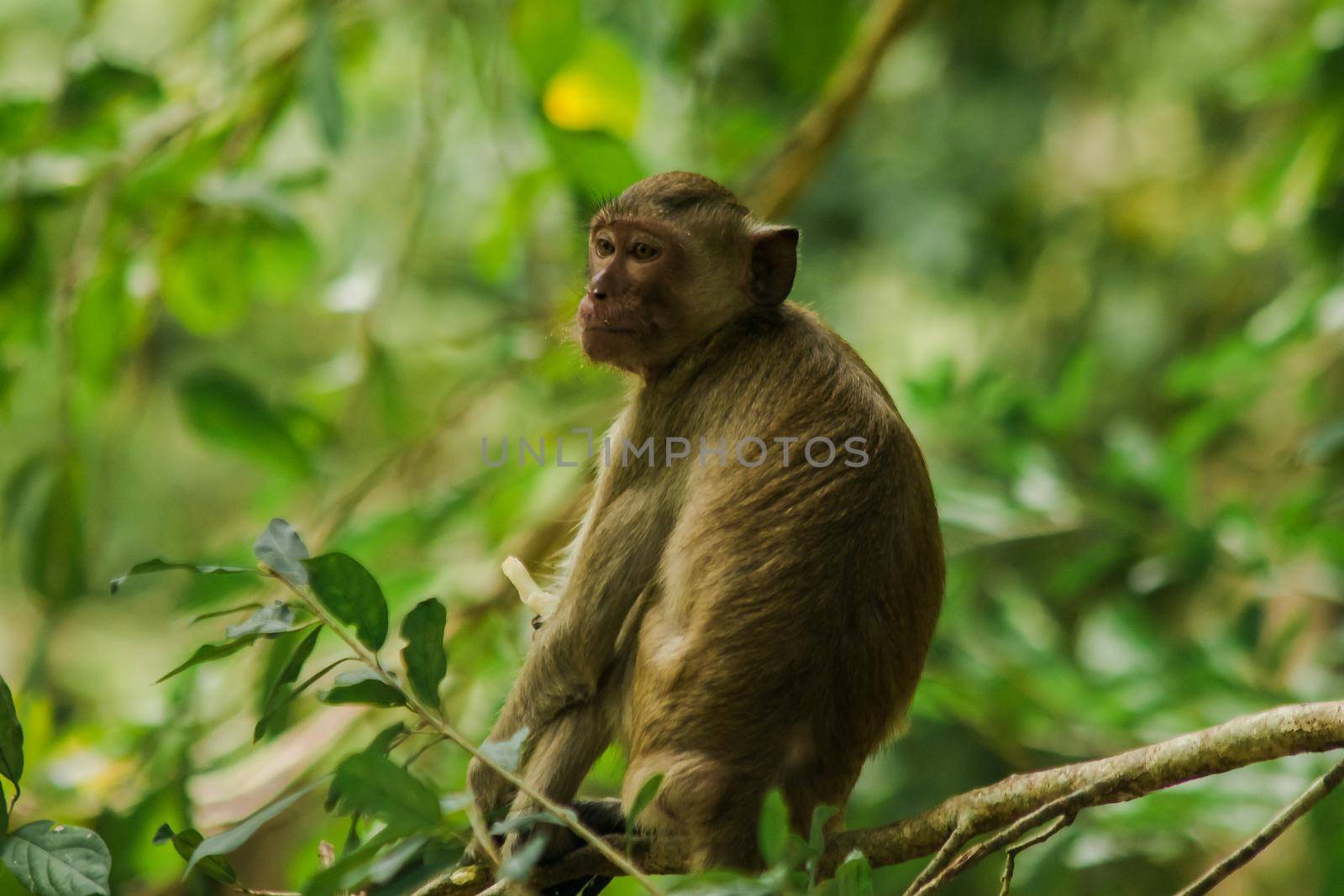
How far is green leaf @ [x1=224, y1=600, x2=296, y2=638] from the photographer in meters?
2.03

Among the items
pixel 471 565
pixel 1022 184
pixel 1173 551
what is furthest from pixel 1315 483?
pixel 1022 184

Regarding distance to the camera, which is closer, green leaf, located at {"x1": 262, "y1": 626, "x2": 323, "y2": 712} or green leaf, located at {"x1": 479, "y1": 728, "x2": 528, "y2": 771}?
green leaf, located at {"x1": 479, "y1": 728, "x2": 528, "y2": 771}

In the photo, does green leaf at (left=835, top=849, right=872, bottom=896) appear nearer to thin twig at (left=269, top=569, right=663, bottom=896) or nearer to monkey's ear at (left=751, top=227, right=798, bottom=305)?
thin twig at (left=269, top=569, right=663, bottom=896)

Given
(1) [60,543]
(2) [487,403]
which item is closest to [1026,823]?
(1) [60,543]

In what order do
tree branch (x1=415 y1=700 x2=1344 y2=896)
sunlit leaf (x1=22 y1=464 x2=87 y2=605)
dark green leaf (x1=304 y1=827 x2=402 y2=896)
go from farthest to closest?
1. sunlit leaf (x1=22 y1=464 x2=87 y2=605)
2. tree branch (x1=415 y1=700 x2=1344 y2=896)
3. dark green leaf (x1=304 y1=827 x2=402 y2=896)

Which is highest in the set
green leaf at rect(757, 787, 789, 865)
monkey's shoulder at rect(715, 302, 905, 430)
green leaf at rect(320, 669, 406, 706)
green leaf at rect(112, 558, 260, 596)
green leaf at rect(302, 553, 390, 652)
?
green leaf at rect(112, 558, 260, 596)

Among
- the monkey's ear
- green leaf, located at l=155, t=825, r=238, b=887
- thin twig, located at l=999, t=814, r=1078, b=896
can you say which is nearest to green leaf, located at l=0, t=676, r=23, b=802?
green leaf, located at l=155, t=825, r=238, b=887

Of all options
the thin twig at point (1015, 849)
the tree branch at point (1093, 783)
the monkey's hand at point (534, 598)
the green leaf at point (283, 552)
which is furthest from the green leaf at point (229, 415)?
the thin twig at point (1015, 849)

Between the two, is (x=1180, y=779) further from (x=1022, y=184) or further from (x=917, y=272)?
(x=1022, y=184)

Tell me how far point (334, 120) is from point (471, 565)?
1968mm

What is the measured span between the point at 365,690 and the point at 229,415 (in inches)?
113

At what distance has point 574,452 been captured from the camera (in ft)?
19.1

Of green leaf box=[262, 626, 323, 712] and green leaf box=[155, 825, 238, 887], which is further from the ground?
green leaf box=[262, 626, 323, 712]

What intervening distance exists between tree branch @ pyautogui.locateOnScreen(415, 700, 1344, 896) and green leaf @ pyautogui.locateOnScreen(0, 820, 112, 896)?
58 cm
